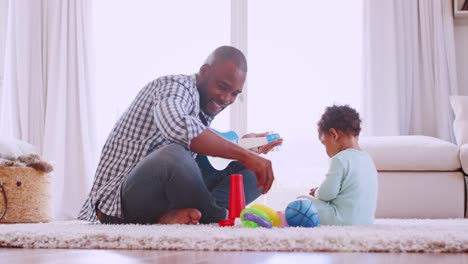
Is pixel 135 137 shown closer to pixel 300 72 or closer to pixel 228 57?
pixel 228 57

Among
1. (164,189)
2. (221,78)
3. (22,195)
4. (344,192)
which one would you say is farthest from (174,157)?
(22,195)

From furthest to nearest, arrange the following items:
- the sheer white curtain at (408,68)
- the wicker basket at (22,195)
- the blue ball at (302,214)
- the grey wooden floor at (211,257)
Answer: the sheer white curtain at (408,68) → the wicker basket at (22,195) → the blue ball at (302,214) → the grey wooden floor at (211,257)

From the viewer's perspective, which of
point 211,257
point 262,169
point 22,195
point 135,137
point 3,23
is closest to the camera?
point 211,257

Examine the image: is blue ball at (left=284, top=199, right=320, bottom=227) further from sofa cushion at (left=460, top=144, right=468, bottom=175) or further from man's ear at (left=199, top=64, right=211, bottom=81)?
sofa cushion at (left=460, top=144, right=468, bottom=175)

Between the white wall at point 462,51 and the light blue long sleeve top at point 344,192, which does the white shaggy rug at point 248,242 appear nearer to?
the light blue long sleeve top at point 344,192

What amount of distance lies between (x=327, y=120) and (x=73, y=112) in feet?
7.93

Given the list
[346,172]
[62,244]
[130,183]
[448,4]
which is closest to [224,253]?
[62,244]

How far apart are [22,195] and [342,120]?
5.44ft

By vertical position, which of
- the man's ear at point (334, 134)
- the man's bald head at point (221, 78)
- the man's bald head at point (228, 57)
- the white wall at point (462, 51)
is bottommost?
the man's ear at point (334, 134)

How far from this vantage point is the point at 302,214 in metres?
1.91

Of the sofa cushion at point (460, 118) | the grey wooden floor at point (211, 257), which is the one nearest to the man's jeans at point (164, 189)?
the grey wooden floor at point (211, 257)

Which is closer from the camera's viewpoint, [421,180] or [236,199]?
[236,199]

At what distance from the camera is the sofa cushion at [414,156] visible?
3154mm

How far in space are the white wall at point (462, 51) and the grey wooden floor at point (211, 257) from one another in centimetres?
316
